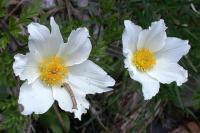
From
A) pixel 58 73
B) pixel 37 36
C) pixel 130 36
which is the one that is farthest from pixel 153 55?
pixel 37 36

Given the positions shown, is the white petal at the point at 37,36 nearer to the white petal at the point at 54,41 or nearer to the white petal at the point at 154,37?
the white petal at the point at 54,41

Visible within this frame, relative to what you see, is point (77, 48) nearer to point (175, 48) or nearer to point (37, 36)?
point (37, 36)

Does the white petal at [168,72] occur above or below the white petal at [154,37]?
below

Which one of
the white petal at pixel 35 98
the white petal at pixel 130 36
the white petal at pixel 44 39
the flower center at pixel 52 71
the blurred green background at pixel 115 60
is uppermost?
the white petal at pixel 44 39

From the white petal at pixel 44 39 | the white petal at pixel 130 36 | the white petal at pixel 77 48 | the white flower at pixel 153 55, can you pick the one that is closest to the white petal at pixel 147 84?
the white flower at pixel 153 55

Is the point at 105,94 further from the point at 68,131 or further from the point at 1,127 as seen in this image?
the point at 1,127
